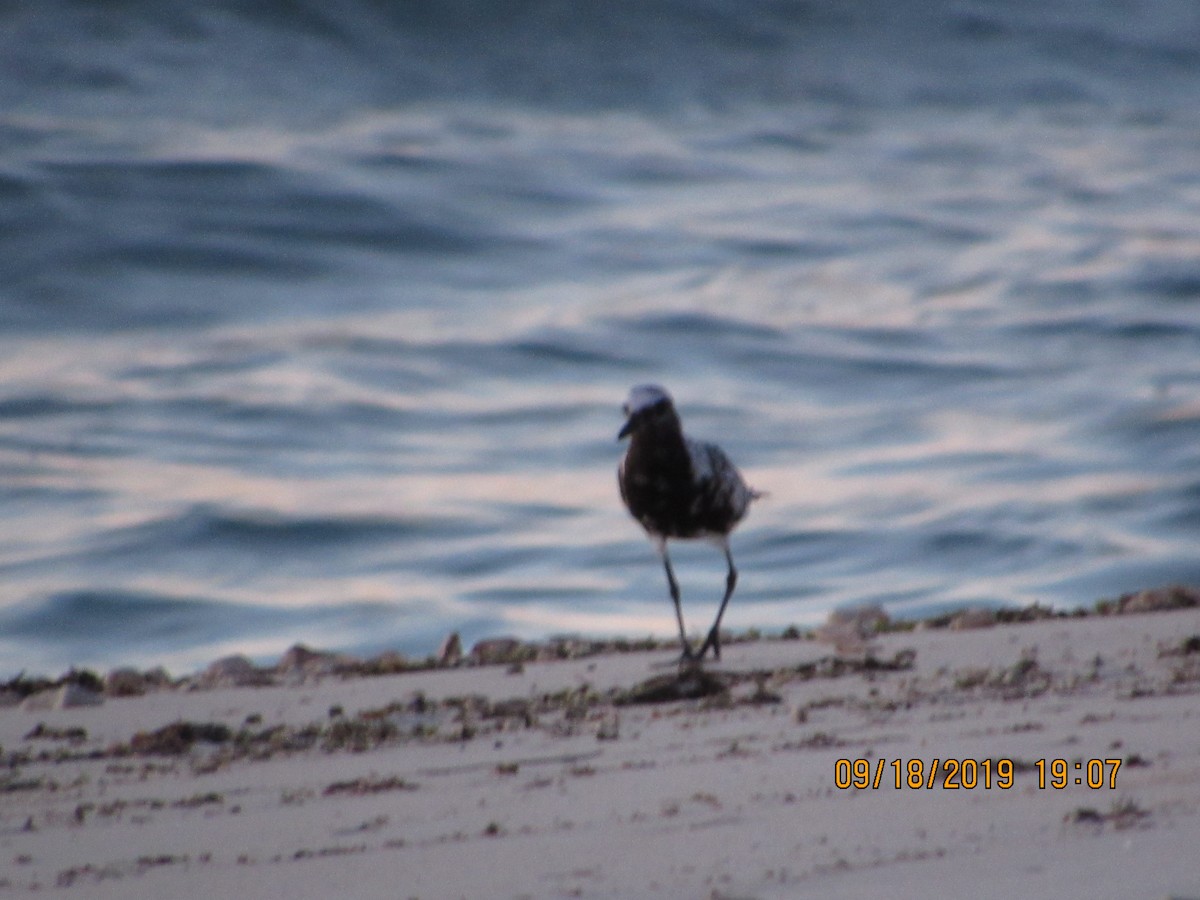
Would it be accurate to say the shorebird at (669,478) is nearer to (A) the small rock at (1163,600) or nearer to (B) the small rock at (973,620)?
(B) the small rock at (973,620)

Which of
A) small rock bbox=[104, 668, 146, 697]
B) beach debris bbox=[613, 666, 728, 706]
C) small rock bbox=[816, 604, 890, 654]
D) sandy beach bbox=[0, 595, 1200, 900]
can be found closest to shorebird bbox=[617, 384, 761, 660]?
small rock bbox=[816, 604, 890, 654]

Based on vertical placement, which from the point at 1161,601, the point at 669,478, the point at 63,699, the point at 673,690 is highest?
the point at 669,478

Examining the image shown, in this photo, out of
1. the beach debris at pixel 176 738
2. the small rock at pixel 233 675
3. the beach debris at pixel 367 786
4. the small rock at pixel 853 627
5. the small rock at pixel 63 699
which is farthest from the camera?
the small rock at pixel 853 627

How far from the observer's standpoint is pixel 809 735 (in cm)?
511

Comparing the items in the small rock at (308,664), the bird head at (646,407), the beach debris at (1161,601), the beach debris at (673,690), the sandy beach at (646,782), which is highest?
the bird head at (646,407)

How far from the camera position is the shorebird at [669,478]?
805 centimetres

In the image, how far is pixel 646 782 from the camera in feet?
15.0

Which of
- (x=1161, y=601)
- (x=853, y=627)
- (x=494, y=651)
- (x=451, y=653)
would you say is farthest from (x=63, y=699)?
(x=1161, y=601)

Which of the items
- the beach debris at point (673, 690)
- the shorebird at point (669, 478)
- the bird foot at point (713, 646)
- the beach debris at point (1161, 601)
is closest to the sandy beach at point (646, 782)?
the beach debris at point (673, 690)

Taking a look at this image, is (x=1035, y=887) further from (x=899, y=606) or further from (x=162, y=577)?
(x=162, y=577)

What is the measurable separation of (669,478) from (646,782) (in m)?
3.71

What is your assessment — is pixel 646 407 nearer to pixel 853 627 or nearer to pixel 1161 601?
pixel 853 627

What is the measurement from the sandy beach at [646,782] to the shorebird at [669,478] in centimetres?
146

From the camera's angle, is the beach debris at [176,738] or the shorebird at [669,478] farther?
the shorebird at [669,478]
